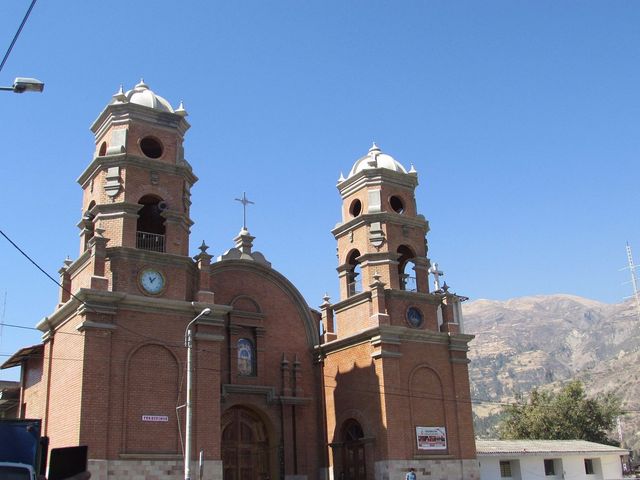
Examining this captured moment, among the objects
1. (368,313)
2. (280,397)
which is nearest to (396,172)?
(368,313)

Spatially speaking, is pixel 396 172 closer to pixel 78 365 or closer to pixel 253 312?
pixel 253 312

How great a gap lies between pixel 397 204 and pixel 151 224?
12.5 metres

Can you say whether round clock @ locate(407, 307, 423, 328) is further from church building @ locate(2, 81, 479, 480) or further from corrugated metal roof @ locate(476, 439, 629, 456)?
corrugated metal roof @ locate(476, 439, 629, 456)

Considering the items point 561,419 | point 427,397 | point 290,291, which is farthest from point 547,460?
point 290,291

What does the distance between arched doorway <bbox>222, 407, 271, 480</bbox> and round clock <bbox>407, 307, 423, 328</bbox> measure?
844 cm

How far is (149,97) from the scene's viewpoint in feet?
109

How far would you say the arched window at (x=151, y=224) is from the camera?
3170cm

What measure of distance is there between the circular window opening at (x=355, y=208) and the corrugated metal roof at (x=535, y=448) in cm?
1521

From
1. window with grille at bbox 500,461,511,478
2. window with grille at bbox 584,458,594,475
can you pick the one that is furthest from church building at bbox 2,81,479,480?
window with grille at bbox 584,458,594,475

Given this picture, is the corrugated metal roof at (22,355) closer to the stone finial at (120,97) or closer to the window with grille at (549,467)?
the stone finial at (120,97)

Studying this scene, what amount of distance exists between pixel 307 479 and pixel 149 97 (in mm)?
18848

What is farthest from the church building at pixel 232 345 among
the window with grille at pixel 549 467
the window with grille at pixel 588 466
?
the window with grille at pixel 588 466

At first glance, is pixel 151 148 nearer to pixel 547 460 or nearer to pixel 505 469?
pixel 505 469

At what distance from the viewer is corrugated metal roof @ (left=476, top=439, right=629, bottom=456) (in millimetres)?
43562
